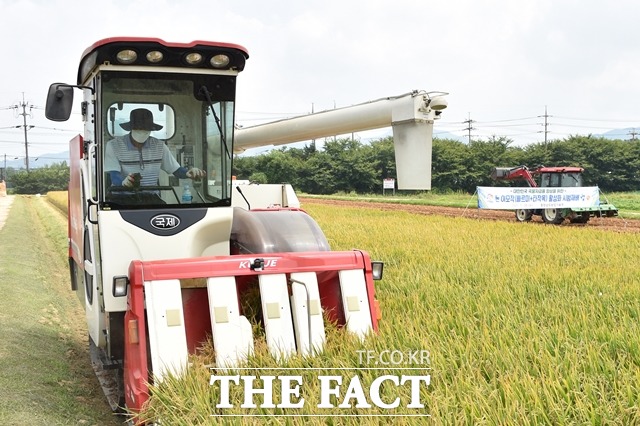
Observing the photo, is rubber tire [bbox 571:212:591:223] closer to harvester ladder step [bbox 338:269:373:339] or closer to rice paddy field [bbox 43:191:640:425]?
rice paddy field [bbox 43:191:640:425]

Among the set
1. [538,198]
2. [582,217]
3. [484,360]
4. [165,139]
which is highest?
[165,139]

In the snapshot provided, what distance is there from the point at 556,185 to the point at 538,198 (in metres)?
1.26

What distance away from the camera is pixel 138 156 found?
179 inches

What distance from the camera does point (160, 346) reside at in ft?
12.2

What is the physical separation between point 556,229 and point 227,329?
12.0 metres

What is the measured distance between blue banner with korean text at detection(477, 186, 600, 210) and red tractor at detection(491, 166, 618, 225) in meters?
0.27

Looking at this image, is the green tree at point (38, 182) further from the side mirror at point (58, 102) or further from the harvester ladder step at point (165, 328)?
the harvester ladder step at point (165, 328)

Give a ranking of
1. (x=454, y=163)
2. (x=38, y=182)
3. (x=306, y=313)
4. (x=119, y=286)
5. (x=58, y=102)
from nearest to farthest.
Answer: (x=119, y=286) < (x=306, y=313) < (x=58, y=102) < (x=454, y=163) < (x=38, y=182)

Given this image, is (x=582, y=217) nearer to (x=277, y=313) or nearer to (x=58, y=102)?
(x=277, y=313)

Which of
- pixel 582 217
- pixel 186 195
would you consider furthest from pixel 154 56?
pixel 582 217

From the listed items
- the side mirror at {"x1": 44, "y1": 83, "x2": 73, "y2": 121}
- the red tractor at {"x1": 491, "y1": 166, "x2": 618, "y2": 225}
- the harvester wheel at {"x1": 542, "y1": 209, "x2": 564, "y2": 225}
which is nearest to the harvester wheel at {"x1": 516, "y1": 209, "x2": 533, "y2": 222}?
the red tractor at {"x1": 491, "y1": 166, "x2": 618, "y2": 225}

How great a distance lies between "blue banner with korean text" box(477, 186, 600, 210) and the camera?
18.7 metres

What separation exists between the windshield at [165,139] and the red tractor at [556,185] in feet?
52.5

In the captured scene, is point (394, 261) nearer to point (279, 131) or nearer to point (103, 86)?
point (279, 131)
